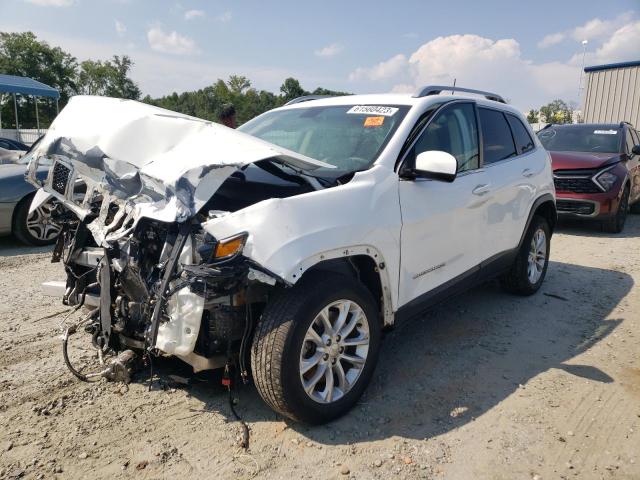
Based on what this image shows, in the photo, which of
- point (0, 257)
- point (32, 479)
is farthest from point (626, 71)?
point (32, 479)

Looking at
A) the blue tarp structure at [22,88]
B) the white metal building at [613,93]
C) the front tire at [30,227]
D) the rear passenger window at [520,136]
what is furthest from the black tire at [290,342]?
the blue tarp structure at [22,88]

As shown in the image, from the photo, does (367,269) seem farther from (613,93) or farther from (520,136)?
(613,93)

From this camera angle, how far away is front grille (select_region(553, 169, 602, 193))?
8250mm

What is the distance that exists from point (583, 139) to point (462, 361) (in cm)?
753

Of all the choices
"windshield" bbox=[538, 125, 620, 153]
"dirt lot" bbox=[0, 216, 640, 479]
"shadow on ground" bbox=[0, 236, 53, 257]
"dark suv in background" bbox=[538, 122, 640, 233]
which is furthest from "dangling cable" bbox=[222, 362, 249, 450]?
"windshield" bbox=[538, 125, 620, 153]

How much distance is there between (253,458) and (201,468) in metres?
0.26

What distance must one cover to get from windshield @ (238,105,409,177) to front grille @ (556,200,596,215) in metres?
5.98

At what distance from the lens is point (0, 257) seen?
6121 millimetres

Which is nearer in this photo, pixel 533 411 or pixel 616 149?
pixel 533 411

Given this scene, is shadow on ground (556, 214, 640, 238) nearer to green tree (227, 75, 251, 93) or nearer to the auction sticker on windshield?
the auction sticker on windshield

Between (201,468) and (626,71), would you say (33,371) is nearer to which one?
(201,468)

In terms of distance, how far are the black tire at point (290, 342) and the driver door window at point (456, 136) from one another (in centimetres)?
122

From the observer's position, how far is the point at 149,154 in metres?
2.79

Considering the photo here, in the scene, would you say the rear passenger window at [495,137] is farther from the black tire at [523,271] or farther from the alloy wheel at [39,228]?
the alloy wheel at [39,228]
